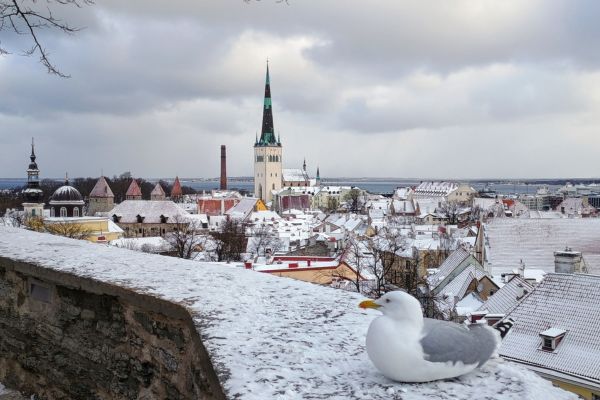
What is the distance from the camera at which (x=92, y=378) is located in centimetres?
368

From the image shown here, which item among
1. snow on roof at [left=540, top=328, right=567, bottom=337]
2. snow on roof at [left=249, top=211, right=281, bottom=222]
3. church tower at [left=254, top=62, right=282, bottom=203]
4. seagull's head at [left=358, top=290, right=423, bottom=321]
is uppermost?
church tower at [left=254, top=62, right=282, bottom=203]

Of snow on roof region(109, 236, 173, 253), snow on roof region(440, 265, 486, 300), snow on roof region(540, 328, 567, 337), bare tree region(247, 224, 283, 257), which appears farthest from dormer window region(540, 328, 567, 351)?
snow on roof region(109, 236, 173, 253)

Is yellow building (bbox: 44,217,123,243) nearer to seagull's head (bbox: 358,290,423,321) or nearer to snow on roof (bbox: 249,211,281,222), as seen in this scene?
snow on roof (bbox: 249,211,281,222)

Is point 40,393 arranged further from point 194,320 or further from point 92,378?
point 194,320

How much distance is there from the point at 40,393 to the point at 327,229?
4720cm

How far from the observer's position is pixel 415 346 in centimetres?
225

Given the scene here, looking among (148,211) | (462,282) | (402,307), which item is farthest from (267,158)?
(402,307)

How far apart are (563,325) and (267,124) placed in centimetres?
8255

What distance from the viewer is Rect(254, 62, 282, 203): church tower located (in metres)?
90.4

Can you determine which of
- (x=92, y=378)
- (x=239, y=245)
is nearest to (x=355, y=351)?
(x=92, y=378)

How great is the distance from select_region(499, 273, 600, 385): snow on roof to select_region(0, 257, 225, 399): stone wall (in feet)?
26.4

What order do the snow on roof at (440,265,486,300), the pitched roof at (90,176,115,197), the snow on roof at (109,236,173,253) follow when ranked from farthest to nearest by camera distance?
the pitched roof at (90,176,115,197) → the snow on roof at (109,236,173,253) → the snow on roof at (440,265,486,300)

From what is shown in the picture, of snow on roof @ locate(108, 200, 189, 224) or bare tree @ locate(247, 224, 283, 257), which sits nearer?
bare tree @ locate(247, 224, 283, 257)

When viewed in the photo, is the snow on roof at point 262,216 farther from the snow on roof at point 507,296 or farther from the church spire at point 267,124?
the snow on roof at point 507,296
